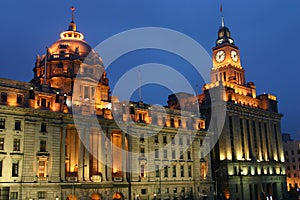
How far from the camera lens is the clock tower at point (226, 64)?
13988cm

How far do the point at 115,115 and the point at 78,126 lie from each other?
11731mm

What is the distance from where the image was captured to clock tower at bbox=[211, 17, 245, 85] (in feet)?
459

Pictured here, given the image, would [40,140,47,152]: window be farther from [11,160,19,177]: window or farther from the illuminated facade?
the illuminated facade

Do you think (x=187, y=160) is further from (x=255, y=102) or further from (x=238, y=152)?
(x=255, y=102)

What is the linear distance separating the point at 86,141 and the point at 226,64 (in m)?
80.1

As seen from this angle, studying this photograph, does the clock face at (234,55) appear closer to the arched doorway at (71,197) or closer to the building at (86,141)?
the building at (86,141)

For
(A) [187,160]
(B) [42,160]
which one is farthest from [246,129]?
(B) [42,160]

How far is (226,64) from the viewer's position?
142 meters

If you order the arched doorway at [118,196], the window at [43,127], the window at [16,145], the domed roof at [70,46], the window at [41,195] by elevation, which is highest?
the domed roof at [70,46]

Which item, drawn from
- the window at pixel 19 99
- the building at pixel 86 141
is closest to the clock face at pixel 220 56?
the building at pixel 86 141

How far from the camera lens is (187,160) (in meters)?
101

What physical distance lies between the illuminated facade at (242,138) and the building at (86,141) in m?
12.4

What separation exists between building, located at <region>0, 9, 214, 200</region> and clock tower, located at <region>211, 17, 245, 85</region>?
34992 mm

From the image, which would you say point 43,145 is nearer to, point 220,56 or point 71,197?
point 71,197
